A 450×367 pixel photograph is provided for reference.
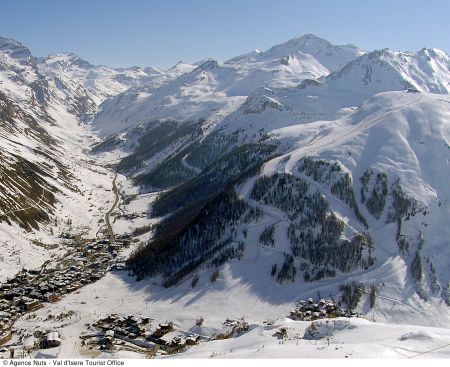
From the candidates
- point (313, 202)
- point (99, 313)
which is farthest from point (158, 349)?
point (313, 202)

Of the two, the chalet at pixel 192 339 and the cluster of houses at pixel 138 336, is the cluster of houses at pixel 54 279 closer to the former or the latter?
the cluster of houses at pixel 138 336

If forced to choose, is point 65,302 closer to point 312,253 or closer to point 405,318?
point 312,253

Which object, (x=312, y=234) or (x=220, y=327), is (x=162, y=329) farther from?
(x=312, y=234)

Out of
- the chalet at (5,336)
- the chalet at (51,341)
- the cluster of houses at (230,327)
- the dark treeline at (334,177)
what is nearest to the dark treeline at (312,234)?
the dark treeline at (334,177)

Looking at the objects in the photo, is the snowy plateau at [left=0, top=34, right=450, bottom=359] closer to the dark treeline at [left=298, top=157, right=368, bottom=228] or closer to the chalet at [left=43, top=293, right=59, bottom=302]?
the dark treeline at [left=298, top=157, right=368, bottom=228]

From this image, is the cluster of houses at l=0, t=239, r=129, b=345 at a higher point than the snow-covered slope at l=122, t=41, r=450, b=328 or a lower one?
lower

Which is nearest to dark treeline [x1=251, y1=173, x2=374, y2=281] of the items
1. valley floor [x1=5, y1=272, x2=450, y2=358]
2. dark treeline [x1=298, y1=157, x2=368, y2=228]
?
dark treeline [x1=298, y1=157, x2=368, y2=228]
